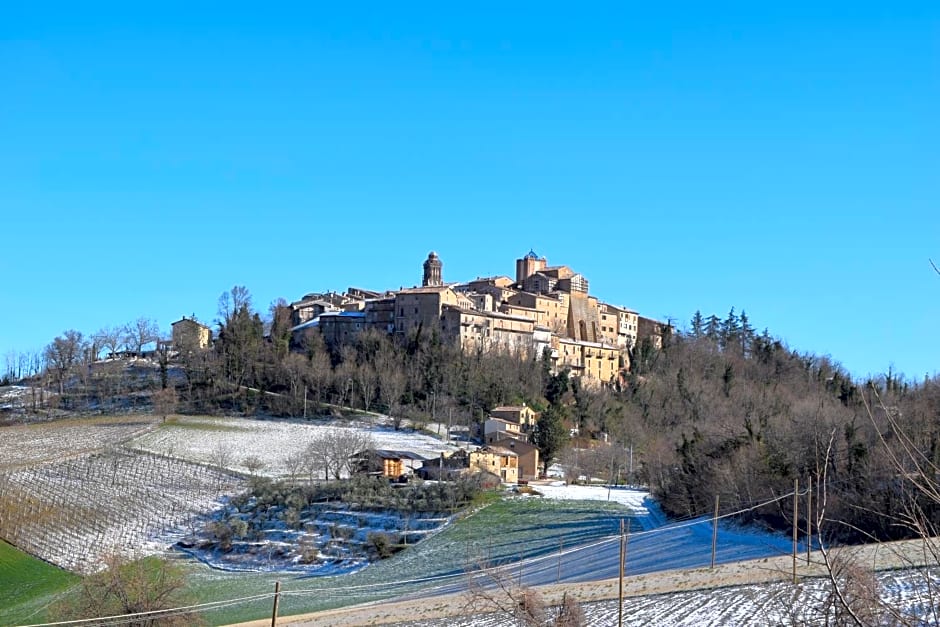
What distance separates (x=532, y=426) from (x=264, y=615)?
38.5 meters

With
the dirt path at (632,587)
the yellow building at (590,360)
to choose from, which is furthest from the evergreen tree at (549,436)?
the dirt path at (632,587)

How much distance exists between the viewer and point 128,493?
49156mm

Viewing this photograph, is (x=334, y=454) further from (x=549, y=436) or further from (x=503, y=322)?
(x=503, y=322)

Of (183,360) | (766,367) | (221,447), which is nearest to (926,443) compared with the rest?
(221,447)

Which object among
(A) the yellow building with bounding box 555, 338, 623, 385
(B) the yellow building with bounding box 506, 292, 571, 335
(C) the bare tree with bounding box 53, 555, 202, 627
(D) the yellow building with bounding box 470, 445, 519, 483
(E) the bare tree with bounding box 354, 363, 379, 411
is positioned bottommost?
(C) the bare tree with bounding box 53, 555, 202, 627

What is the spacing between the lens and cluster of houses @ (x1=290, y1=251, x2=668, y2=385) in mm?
80062

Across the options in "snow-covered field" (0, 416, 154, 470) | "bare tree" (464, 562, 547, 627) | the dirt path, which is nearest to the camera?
"bare tree" (464, 562, 547, 627)

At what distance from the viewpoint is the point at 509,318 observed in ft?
277

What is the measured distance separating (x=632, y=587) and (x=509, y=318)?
63073 mm

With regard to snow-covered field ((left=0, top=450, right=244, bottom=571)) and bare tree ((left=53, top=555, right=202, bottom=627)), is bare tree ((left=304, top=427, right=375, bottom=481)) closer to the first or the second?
snow-covered field ((left=0, top=450, right=244, bottom=571))

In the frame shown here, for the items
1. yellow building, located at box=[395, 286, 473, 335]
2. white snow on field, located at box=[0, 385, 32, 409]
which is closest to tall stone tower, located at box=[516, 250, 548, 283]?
yellow building, located at box=[395, 286, 473, 335]

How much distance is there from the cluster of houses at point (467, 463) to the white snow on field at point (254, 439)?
3.47 metres

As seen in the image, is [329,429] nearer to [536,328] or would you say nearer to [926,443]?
[536,328]

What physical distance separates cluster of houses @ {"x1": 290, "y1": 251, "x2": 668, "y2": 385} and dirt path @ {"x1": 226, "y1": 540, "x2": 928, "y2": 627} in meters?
54.8
